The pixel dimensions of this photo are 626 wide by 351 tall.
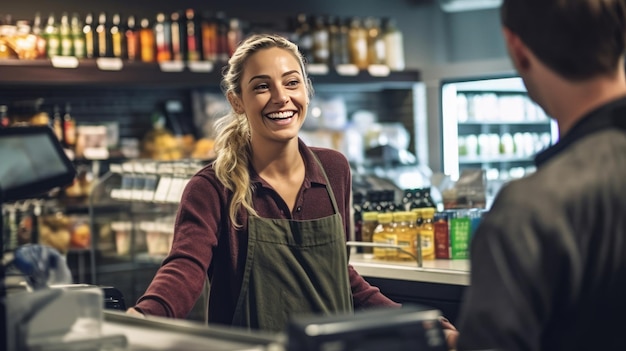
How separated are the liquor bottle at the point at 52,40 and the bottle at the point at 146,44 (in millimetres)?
593

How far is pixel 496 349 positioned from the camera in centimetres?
152

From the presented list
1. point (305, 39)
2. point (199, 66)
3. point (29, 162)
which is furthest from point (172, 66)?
point (29, 162)

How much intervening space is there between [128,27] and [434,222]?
340 cm

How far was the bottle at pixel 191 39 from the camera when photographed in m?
6.74

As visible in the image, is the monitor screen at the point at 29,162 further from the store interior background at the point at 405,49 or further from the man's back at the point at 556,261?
the store interior background at the point at 405,49

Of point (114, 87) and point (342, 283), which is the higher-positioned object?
point (114, 87)

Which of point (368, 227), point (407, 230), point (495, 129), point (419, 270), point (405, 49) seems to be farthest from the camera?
point (405, 49)

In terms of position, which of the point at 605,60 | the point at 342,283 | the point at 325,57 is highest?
the point at 325,57

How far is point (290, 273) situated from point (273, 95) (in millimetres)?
563

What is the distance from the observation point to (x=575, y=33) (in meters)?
1.57

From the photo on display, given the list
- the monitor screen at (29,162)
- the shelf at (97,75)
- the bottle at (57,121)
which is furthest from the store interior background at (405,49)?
the monitor screen at (29,162)

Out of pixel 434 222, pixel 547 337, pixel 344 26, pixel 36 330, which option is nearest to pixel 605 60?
pixel 547 337

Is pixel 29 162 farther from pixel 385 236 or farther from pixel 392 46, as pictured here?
pixel 392 46

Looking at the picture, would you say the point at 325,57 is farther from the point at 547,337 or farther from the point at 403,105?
the point at 547,337
